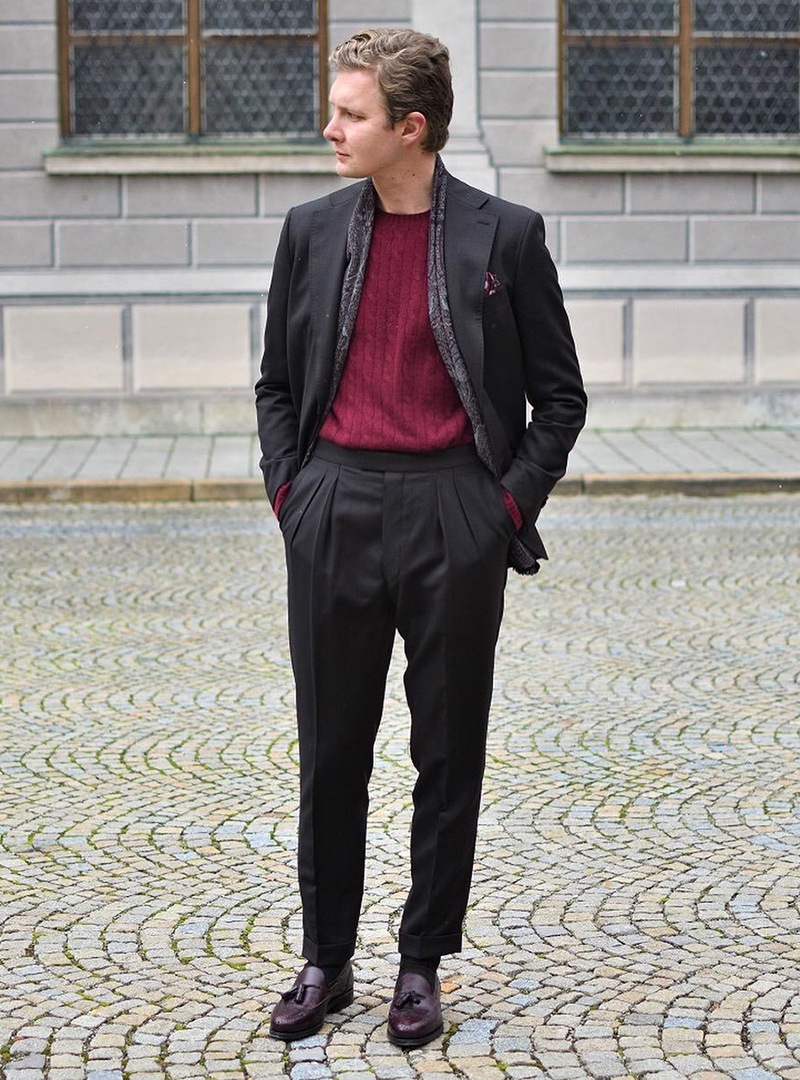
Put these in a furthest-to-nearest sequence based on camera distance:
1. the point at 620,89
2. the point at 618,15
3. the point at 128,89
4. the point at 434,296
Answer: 1. the point at 620,89
2. the point at 618,15
3. the point at 128,89
4. the point at 434,296

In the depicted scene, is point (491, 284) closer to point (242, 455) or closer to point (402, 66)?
point (402, 66)

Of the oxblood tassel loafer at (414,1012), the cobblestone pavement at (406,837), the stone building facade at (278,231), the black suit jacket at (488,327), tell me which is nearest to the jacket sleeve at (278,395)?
the black suit jacket at (488,327)

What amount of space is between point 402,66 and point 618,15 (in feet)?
39.3

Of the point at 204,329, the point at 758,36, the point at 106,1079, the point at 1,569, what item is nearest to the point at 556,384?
the point at 106,1079

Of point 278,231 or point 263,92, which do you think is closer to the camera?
point 278,231

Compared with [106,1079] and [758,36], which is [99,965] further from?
[758,36]

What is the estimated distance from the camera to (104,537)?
35.4 feet

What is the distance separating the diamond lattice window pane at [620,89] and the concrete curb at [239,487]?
3.79 metres

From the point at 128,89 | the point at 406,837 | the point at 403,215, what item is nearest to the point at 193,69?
the point at 128,89

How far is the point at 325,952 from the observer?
385 cm

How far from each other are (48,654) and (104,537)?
311 centimetres

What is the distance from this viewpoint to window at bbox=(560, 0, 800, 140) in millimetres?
14961

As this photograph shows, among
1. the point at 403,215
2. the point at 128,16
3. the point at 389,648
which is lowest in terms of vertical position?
the point at 389,648

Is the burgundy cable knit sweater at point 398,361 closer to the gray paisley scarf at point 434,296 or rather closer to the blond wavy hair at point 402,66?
the gray paisley scarf at point 434,296
